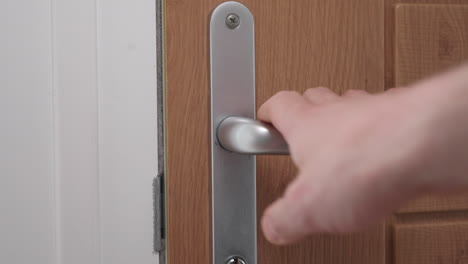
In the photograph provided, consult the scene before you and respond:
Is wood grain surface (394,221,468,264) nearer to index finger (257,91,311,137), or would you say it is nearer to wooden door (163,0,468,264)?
wooden door (163,0,468,264)

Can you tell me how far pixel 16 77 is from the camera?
665 mm

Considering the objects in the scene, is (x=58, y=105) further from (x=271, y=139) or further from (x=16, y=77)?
(x=271, y=139)

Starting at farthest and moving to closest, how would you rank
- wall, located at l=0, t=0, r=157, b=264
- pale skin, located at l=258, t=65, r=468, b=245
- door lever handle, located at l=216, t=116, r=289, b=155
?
wall, located at l=0, t=0, r=157, b=264 → door lever handle, located at l=216, t=116, r=289, b=155 → pale skin, located at l=258, t=65, r=468, b=245

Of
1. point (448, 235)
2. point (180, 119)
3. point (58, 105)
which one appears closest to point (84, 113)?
point (58, 105)

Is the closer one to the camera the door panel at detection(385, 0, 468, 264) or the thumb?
the thumb

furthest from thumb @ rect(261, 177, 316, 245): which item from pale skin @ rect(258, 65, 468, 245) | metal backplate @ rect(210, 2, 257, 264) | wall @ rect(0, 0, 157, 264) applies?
wall @ rect(0, 0, 157, 264)

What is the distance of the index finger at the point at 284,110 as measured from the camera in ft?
0.75

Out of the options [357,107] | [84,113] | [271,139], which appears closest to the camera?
[357,107]

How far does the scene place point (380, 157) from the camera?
140 millimetres

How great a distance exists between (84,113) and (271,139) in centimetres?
39

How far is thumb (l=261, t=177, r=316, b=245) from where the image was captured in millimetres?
159

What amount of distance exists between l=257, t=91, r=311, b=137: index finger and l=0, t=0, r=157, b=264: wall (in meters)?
0.34

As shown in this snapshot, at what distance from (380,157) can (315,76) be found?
8.4 inches

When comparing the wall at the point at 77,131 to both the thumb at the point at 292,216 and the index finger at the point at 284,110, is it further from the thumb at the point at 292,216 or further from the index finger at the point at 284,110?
the thumb at the point at 292,216
